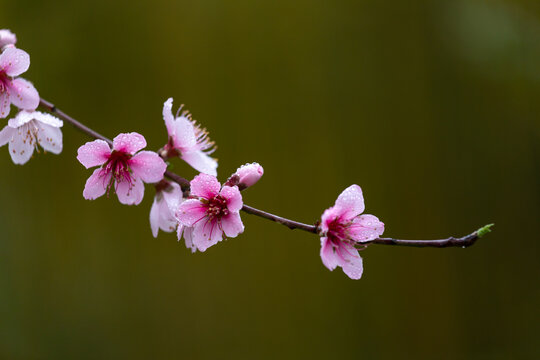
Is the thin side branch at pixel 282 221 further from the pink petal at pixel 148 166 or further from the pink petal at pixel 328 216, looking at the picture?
the pink petal at pixel 148 166

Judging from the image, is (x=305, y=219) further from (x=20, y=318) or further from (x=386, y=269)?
(x=20, y=318)

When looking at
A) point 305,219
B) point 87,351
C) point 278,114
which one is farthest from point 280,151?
point 87,351

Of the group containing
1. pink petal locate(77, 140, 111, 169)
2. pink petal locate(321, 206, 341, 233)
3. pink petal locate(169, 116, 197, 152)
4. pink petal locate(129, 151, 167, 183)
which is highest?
pink petal locate(169, 116, 197, 152)

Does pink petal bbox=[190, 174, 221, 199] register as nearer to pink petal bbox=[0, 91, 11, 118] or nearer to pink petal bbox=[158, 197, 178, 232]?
pink petal bbox=[158, 197, 178, 232]

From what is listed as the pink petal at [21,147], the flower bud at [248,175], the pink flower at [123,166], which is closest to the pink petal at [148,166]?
the pink flower at [123,166]

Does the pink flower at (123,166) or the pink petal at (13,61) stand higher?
the pink petal at (13,61)

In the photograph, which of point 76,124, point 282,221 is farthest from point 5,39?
point 282,221

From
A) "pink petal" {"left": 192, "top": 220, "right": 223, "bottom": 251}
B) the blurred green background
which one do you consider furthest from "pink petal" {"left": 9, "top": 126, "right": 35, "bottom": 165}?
the blurred green background
